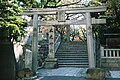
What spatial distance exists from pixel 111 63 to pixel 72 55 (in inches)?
176

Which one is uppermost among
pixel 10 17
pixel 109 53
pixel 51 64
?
pixel 10 17

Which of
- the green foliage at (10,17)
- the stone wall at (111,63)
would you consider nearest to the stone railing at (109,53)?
the stone wall at (111,63)

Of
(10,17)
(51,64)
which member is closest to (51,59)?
(51,64)

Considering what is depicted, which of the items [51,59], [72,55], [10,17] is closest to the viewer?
[10,17]

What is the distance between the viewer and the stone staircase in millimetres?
18438

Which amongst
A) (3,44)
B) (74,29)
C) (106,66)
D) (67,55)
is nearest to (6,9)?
(3,44)

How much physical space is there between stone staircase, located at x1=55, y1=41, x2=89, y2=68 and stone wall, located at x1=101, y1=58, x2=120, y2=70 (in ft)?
6.06

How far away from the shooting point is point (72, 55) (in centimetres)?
2016

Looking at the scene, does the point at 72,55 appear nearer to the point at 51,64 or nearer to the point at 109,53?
the point at 51,64

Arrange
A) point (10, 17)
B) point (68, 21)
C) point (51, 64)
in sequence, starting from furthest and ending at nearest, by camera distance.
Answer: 1. point (51, 64)
2. point (68, 21)
3. point (10, 17)

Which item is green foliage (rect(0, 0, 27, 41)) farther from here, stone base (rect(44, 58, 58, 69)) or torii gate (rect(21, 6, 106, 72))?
stone base (rect(44, 58, 58, 69))

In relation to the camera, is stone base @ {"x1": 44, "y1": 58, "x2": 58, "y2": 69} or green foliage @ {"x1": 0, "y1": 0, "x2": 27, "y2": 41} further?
stone base @ {"x1": 44, "y1": 58, "x2": 58, "y2": 69}

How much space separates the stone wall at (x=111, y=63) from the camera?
16469mm

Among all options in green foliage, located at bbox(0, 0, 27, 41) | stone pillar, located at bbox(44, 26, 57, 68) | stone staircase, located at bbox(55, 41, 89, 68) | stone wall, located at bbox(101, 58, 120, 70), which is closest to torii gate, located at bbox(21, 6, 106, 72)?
green foliage, located at bbox(0, 0, 27, 41)
